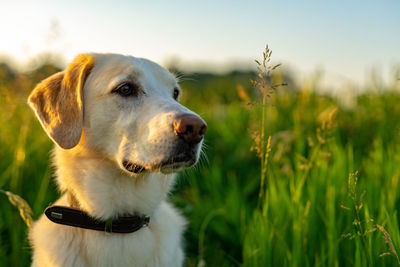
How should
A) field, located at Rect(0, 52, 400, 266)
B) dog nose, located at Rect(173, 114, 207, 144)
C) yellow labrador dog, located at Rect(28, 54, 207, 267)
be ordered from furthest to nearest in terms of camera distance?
field, located at Rect(0, 52, 400, 266)
yellow labrador dog, located at Rect(28, 54, 207, 267)
dog nose, located at Rect(173, 114, 207, 144)

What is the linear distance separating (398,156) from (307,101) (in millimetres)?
1853

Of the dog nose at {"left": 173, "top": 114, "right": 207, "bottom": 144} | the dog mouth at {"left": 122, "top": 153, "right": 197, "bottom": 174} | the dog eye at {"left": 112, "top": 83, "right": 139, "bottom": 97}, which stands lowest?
the dog mouth at {"left": 122, "top": 153, "right": 197, "bottom": 174}

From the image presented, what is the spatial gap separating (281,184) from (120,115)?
1416 millimetres

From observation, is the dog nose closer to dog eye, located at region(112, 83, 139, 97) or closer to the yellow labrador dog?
the yellow labrador dog

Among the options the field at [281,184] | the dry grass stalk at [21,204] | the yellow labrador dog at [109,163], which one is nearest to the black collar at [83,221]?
the yellow labrador dog at [109,163]

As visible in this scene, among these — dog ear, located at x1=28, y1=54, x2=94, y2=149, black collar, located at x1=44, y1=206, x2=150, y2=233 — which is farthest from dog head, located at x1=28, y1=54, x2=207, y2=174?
black collar, located at x1=44, y1=206, x2=150, y2=233

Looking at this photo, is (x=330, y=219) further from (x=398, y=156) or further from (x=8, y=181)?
(x=8, y=181)

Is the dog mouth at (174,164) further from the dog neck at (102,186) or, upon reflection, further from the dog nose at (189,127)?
the dog neck at (102,186)

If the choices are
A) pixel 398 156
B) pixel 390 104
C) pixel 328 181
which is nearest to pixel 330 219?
pixel 328 181

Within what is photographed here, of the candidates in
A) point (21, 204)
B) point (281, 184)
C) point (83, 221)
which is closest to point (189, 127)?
point (83, 221)

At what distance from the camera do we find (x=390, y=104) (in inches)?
194

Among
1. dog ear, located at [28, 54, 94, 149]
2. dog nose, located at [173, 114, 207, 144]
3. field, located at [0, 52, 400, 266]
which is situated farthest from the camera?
field, located at [0, 52, 400, 266]

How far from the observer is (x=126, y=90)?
2.16 metres

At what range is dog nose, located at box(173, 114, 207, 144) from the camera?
5.74 feet
